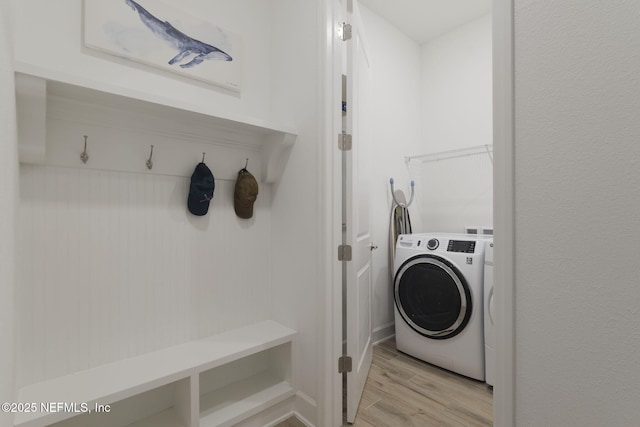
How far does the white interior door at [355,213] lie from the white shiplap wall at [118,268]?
610mm

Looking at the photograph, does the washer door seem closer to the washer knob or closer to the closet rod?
the washer knob

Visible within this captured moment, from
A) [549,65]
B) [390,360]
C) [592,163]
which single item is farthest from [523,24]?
[390,360]

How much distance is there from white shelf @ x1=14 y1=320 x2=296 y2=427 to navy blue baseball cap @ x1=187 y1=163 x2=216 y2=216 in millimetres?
683

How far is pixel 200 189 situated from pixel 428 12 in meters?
2.58

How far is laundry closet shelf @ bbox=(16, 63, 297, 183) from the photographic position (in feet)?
3.48

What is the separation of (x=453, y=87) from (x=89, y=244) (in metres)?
3.11

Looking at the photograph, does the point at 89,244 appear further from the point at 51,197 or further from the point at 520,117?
the point at 520,117

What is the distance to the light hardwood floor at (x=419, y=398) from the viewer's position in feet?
5.27

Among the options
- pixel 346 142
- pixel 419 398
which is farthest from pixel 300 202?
pixel 419 398

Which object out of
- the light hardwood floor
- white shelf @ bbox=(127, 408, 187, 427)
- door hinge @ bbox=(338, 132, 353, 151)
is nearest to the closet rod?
door hinge @ bbox=(338, 132, 353, 151)

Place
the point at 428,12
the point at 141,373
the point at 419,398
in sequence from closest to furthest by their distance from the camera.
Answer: the point at 141,373 → the point at 419,398 → the point at 428,12

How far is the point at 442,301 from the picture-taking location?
205cm

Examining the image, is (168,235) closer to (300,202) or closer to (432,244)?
(300,202)

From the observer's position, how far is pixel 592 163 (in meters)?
0.69
